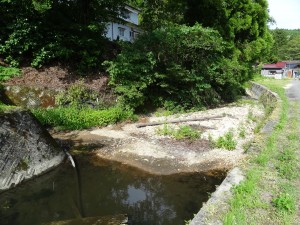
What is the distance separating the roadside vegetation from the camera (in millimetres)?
4535

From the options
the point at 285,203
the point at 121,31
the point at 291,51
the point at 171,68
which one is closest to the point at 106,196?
the point at 285,203

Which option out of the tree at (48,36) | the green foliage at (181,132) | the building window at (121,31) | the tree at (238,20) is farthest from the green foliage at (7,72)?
the building window at (121,31)

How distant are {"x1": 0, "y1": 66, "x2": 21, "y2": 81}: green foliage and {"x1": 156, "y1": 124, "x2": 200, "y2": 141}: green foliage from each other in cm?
745

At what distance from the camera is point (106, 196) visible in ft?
23.1

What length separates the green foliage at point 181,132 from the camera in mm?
10625

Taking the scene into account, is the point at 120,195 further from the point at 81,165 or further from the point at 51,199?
the point at 81,165

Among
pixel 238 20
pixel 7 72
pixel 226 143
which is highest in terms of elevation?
pixel 238 20

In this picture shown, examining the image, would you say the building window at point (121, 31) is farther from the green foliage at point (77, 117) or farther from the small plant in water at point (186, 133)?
the small plant in water at point (186, 133)

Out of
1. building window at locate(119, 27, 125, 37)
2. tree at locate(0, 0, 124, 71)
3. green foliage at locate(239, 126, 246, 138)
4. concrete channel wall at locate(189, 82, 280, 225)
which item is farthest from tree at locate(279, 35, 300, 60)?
concrete channel wall at locate(189, 82, 280, 225)

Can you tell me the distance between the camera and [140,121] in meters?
13.1

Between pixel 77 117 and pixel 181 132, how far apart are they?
14.6ft

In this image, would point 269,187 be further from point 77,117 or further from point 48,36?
point 48,36

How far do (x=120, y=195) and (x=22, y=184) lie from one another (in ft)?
8.47

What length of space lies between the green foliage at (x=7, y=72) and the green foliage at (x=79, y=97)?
2562 millimetres
